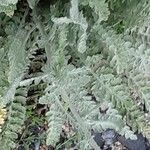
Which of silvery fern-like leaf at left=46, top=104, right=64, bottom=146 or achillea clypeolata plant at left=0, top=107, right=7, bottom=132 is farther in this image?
achillea clypeolata plant at left=0, top=107, right=7, bottom=132

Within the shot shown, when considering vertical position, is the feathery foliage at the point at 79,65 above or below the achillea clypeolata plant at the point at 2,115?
above

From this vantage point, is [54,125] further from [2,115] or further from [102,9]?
[102,9]

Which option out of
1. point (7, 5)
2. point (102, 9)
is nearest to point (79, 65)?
point (102, 9)

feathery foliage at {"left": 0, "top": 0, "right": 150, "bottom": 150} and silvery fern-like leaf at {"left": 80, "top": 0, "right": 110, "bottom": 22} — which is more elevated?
silvery fern-like leaf at {"left": 80, "top": 0, "right": 110, "bottom": 22}

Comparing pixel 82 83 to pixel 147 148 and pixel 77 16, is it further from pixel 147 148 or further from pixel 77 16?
pixel 147 148

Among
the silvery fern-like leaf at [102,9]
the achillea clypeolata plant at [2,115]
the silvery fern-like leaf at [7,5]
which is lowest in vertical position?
the achillea clypeolata plant at [2,115]

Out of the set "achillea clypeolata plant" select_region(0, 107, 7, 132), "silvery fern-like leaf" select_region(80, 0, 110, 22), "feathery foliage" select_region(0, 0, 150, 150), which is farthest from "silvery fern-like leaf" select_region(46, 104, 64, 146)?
"silvery fern-like leaf" select_region(80, 0, 110, 22)

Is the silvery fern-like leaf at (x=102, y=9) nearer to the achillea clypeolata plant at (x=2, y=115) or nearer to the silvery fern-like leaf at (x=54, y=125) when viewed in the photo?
the silvery fern-like leaf at (x=54, y=125)

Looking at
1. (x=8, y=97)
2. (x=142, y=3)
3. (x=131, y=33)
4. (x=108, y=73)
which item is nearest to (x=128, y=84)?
(x=108, y=73)

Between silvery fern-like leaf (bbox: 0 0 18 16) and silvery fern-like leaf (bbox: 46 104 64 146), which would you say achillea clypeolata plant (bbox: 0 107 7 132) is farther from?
silvery fern-like leaf (bbox: 0 0 18 16)

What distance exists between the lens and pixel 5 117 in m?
1.78

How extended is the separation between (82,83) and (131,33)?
32 centimetres

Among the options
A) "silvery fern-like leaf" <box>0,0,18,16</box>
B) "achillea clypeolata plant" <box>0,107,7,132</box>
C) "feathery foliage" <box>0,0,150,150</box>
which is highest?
Answer: "silvery fern-like leaf" <box>0,0,18,16</box>

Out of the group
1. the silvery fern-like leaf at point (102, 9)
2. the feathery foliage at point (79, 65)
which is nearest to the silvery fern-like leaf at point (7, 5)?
the feathery foliage at point (79, 65)
